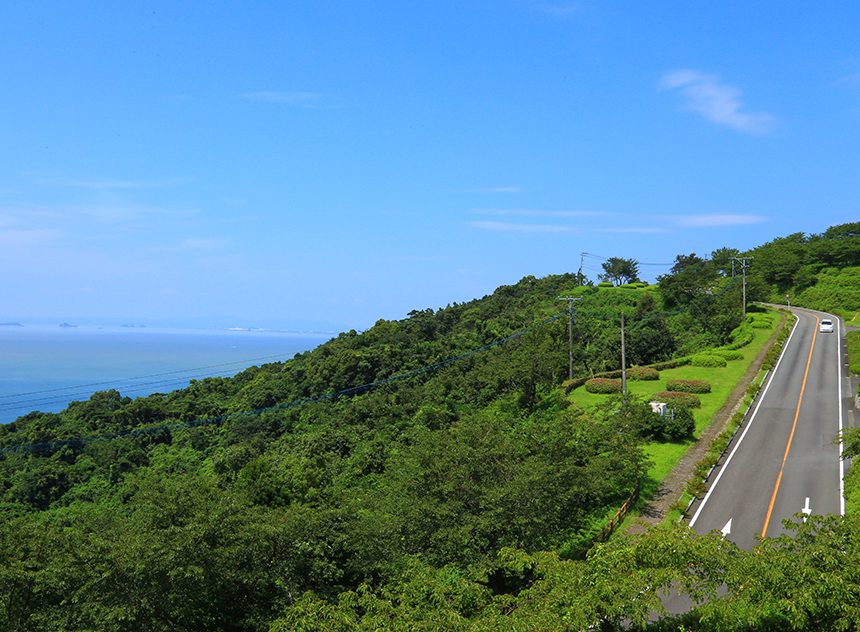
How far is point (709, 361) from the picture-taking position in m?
55.8

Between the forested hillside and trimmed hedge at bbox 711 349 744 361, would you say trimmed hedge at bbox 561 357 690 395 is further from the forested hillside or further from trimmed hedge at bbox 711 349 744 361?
trimmed hedge at bbox 711 349 744 361

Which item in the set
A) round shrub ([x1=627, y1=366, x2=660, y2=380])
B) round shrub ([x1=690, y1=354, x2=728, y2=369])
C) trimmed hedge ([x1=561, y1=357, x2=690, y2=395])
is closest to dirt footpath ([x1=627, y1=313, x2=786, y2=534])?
round shrub ([x1=690, y1=354, x2=728, y2=369])

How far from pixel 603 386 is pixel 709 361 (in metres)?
13.4

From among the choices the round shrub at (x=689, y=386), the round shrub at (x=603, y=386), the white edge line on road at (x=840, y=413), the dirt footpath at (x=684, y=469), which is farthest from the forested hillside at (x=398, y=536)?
the round shrub at (x=689, y=386)

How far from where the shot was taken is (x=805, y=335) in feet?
216

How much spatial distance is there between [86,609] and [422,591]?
1037 cm

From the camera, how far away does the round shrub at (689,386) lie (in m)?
46.9

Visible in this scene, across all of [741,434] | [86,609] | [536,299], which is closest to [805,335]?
[741,434]

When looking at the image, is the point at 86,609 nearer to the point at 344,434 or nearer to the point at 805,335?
the point at 344,434

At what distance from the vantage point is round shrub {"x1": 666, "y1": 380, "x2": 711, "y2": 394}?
46875 mm

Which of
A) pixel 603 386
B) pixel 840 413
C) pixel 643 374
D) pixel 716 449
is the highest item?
pixel 643 374

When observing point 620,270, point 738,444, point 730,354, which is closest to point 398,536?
point 738,444

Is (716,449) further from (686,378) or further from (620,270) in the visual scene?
(620,270)

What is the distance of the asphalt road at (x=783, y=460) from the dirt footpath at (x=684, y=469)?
1.31 m
